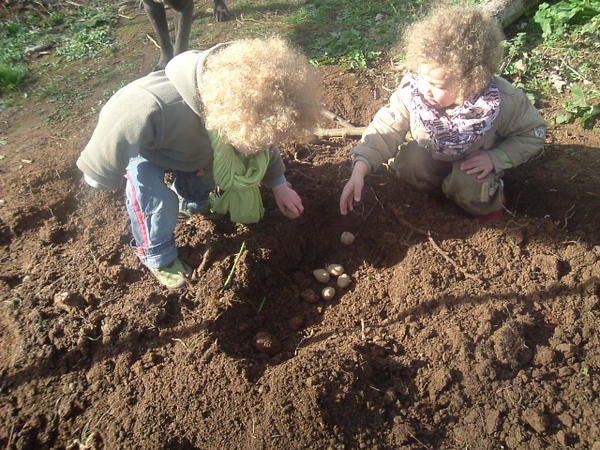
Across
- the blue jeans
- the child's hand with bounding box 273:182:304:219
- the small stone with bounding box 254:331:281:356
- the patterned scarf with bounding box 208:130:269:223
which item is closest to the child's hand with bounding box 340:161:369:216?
the child's hand with bounding box 273:182:304:219

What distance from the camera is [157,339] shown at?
2484mm

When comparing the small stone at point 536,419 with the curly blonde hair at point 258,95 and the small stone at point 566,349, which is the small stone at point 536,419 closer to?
the small stone at point 566,349

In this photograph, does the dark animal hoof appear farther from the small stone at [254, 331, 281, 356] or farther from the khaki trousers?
the small stone at [254, 331, 281, 356]

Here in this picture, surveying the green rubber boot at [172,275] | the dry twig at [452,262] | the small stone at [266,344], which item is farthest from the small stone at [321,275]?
the green rubber boot at [172,275]

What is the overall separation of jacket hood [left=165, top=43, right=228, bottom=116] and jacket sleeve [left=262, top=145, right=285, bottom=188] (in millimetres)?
505

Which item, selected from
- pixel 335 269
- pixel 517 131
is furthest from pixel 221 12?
pixel 517 131

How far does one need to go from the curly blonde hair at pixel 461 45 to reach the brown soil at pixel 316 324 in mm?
862

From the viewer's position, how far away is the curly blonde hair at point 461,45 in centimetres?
224

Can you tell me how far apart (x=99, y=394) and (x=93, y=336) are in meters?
0.32

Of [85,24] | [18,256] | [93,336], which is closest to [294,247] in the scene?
[93,336]

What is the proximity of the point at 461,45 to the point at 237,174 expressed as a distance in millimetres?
1140

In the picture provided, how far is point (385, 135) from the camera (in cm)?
283

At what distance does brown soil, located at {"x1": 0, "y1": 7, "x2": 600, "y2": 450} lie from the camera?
7.00 ft

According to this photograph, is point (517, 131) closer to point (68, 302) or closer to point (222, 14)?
point (68, 302)
